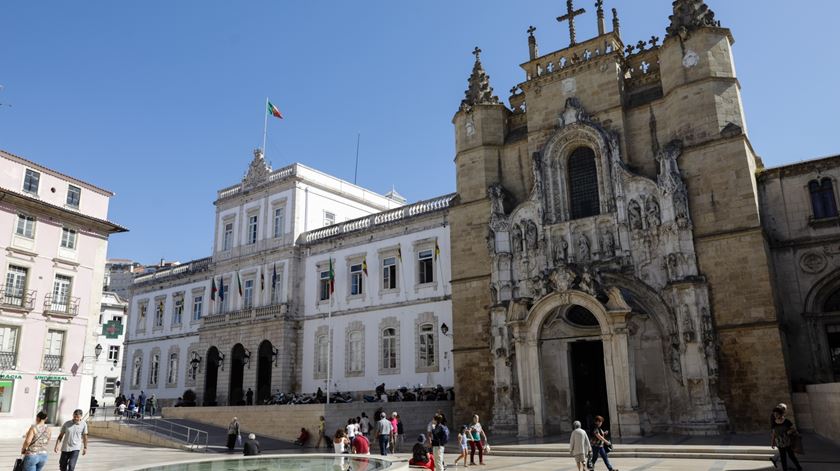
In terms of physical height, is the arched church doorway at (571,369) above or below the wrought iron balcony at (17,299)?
below

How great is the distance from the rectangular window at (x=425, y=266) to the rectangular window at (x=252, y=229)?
1240 cm

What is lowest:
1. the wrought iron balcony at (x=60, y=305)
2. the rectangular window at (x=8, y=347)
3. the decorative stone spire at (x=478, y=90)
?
the rectangular window at (x=8, y=347)

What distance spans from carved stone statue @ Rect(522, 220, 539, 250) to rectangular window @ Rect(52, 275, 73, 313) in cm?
2093

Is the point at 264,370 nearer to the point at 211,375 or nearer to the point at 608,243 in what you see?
the point at 211,375

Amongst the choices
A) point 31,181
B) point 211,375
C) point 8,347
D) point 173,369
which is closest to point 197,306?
point 173,369

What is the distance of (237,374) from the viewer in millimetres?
37156

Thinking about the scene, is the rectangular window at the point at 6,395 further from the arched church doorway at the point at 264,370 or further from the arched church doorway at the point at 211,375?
the arched church doorway at the point at 211,375

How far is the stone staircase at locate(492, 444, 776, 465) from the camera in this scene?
1545 cm

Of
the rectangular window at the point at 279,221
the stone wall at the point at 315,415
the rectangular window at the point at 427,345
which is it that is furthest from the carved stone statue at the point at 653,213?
the rectangular window at the point at 279,221

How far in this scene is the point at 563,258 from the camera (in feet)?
78.2

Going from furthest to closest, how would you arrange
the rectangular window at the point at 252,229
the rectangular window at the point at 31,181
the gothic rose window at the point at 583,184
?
1. the rectangular window at the point at 252,229
2. the rectangular window at the point at 31,181
3. the gothic rose window at the point at 583,184

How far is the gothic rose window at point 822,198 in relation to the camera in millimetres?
21281

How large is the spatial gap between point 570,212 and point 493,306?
468 centimetres

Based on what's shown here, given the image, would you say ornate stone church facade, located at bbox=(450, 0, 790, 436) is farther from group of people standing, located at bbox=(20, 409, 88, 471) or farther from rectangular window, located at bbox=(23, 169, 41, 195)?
rectangular window, located at bbox=(23, 169, 41, 195)
